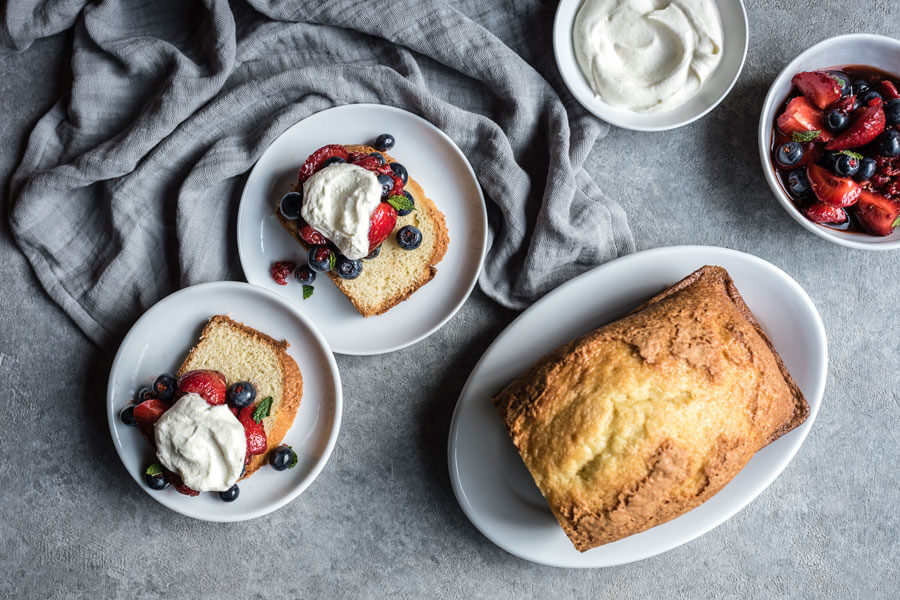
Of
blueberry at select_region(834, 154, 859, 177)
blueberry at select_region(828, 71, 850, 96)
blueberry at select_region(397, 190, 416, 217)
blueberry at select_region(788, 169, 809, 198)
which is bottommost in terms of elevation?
blueberry at select_region(788, 169, 809, 198)

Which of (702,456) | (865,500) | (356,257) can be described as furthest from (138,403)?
(865,500)

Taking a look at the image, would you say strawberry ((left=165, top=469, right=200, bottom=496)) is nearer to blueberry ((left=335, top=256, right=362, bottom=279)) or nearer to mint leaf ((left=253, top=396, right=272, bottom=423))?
mint leaf ((left=253, top=396, right=272, bottom=423))

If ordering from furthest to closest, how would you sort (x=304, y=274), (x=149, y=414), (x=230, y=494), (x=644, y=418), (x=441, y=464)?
(x=441, y=464)
(x=304, y=274)
(x=230, y=494)
(x=149, y=414)
(x=644, y=418)

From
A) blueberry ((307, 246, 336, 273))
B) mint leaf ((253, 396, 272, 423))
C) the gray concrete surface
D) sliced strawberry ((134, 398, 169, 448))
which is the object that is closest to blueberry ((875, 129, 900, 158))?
the gray concrete surface

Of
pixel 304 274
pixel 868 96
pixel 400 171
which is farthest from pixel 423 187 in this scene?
pixel 868 96

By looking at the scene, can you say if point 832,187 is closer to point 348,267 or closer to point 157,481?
point 348,267

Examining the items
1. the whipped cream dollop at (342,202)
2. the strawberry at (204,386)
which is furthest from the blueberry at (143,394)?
the whipped cream dollop at (342,202)

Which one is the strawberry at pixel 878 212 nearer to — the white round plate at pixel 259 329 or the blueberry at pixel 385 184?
the blueberry at pixel 385 184
